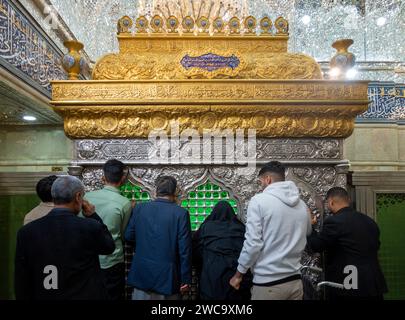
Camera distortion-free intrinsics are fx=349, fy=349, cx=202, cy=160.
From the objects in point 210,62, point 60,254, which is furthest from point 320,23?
point 60,254

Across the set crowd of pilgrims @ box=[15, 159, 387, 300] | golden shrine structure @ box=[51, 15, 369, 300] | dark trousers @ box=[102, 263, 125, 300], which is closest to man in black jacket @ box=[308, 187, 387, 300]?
crowd of pilgrims @ box=[15, 159, 387, 300]

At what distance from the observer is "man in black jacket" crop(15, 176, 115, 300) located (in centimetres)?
160

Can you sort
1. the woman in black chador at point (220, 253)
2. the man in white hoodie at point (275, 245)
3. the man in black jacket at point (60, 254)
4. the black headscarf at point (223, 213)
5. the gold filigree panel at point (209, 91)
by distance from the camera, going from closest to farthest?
the man in black jacket at point (60, 254), the man in white hoodie at point (275, 245), the woman in black chador at point (220, 253), the black headscarf at point (223, 213), the gold filigree panel at point (209, 91)

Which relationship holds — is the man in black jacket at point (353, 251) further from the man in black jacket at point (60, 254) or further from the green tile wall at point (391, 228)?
the man in black jacket at point (60, 254)

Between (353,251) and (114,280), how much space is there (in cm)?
158

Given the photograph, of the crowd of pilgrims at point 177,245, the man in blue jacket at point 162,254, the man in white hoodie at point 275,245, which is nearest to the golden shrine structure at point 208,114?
the crowd of pilgrims at point 177,245

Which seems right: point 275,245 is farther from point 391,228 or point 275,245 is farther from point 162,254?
point 391,228

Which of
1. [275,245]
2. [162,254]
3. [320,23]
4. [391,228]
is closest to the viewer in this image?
[275,245]

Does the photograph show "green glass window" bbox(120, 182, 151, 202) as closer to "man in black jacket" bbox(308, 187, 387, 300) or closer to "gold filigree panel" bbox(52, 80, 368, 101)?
"gold filigree panel" bbox(52, 80, 368, 101)

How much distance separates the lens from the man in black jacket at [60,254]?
1.60m

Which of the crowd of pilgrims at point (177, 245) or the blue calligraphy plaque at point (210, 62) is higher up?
the blue calligraphy plaque at point (210, 62)

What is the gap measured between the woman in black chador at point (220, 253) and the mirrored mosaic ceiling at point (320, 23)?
429 cm

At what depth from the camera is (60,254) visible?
62.7 inches

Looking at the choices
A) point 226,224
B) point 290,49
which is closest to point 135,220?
point 226,224
